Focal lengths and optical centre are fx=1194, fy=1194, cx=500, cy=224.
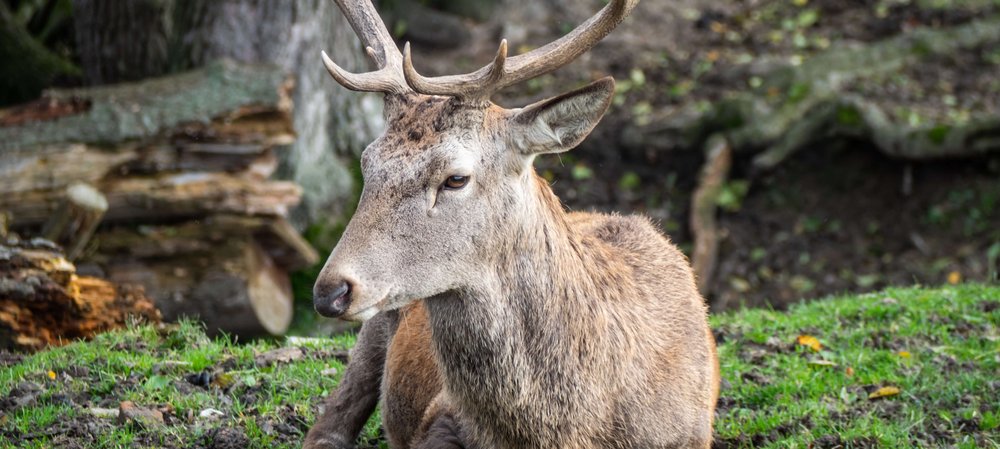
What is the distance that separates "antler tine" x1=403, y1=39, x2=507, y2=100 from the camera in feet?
14.1

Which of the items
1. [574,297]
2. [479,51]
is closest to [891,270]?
[479,51]

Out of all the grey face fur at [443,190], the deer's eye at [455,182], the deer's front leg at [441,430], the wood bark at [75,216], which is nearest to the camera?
the grey face fur at [443,190]

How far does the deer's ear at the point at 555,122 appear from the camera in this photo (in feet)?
14.4

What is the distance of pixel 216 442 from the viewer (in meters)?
5.36

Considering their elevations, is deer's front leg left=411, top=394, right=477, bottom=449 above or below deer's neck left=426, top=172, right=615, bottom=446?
below

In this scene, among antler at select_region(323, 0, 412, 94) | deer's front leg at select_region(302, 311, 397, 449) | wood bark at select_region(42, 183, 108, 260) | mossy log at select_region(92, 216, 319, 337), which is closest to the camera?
antler at select_region(323, 0, 412, 94)

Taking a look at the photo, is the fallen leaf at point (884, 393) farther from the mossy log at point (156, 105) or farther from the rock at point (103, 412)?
the mossy log at point (156, 105)

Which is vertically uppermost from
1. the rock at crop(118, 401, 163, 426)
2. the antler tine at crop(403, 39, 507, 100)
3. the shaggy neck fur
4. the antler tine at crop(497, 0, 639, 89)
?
the antler tine at crop(497, 0, 639, 89)

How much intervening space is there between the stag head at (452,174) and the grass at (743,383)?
5.33 ft

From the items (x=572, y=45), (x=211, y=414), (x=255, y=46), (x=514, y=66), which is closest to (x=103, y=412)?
(x=211, y=414)

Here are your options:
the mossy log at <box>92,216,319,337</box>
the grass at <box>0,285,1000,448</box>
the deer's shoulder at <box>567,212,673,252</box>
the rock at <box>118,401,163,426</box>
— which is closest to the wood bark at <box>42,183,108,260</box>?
the mossy log at <box>92,216,319,337</box>

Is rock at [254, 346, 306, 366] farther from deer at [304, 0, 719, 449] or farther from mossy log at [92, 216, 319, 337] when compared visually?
mossy log at [92, 216, 319, 337]

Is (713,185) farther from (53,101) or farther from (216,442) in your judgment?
(216,442)

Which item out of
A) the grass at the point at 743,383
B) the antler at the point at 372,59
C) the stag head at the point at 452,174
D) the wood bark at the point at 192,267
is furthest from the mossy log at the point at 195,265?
the stag head at the point at 452,174
